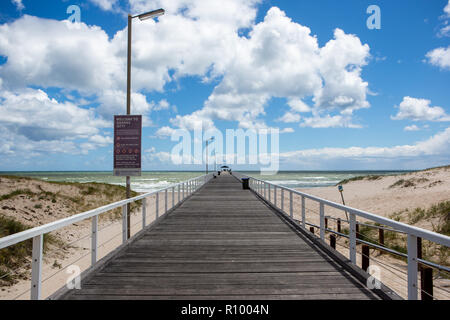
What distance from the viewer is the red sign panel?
7539 millimetres

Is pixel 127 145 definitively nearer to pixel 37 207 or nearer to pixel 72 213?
pixel 37 207

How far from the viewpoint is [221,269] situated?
4.70 metres

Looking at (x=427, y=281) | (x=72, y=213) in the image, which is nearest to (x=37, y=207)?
(x=72, y=213)

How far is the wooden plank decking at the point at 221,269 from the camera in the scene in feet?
12.4

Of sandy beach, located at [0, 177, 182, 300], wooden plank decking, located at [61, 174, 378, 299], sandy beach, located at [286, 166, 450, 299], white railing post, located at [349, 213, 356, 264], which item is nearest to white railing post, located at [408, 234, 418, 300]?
sandy beach, located at [286, 166, 450, 299]

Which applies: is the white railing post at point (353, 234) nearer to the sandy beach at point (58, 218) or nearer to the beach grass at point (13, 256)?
the sandy beach at point (58, 218)

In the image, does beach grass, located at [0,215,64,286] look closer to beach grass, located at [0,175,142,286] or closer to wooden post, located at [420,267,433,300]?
beach grass, located at [0,175,142,286]

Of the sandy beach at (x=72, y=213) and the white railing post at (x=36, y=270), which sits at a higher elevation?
the white railing post at (x=36, y=270)

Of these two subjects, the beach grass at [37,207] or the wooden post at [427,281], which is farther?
the beach grass at [37,207]

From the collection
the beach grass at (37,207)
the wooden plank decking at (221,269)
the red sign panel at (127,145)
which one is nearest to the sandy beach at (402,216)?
the wooden plank decking at (221,269)

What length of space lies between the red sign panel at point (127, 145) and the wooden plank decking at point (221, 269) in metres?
Result: 1.85

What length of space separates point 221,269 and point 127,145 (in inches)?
178
